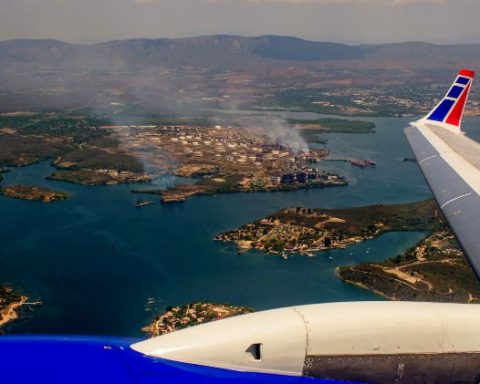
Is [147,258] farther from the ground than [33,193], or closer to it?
closer to it

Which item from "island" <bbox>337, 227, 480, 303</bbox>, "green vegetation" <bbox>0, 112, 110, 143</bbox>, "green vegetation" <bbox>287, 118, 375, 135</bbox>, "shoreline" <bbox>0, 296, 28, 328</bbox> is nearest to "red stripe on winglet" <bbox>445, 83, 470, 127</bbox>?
"island" <bbox>337, 227, 480, 303</bbox>

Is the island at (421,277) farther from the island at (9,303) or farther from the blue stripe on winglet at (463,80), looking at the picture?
the island at (9,303)

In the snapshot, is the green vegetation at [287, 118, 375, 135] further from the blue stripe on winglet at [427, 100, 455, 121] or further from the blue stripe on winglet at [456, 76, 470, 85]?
the blue stripe on winglet at [456, 76, 470, 85]

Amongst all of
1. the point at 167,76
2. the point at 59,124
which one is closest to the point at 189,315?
the point at 59,124

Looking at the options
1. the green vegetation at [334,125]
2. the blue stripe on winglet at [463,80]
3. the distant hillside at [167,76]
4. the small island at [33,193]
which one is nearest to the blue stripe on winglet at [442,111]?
the blue stripe on winglet at [463,80]

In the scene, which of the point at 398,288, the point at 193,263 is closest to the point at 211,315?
the point at 193,263

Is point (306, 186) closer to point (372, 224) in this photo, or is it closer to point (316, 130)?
point (372, 224)

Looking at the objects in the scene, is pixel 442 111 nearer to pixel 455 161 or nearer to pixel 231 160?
pixel 455 161
